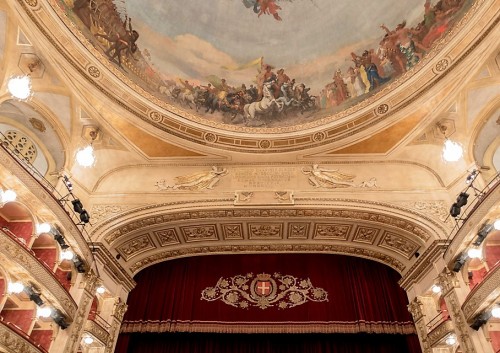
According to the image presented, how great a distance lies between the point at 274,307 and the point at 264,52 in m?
8.74

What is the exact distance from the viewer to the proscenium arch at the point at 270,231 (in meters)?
11.7

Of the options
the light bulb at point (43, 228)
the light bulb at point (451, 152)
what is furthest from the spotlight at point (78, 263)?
the light bulb at point (451, 152)

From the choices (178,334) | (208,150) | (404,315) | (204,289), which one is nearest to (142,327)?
(178,334)

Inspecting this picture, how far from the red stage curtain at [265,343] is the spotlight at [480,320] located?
3.37m

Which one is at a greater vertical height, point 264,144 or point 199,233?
point 264,144

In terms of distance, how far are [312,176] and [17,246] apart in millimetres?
8195

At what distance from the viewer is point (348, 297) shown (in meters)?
12.7

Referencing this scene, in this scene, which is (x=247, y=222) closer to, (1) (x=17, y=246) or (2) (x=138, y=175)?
(2) (x=138, y=175)

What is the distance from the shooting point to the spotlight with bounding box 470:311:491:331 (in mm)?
8773

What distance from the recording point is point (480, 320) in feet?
29.1

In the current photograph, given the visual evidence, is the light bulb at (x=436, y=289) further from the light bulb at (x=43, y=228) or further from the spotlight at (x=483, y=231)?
the light bulb at (x=43, y=228)

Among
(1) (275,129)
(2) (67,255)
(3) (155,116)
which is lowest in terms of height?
(2) (67,255)

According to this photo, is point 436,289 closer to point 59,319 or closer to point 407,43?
point 407,43

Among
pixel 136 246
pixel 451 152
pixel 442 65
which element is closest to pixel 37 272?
pixel 136 246
